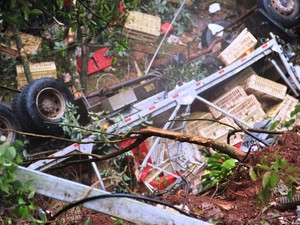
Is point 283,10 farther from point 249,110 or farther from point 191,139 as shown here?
point 191,139

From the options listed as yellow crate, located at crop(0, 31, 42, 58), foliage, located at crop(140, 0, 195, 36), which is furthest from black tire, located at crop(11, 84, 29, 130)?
foliage, located at crop(140, 0, 195, 36)

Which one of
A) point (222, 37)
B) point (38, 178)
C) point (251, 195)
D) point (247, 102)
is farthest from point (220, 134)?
point (38, 178)

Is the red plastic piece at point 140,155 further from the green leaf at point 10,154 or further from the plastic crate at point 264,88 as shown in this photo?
the green leaf at point 10,154

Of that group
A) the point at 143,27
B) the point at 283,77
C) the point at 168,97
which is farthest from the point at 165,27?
the point at 168,97

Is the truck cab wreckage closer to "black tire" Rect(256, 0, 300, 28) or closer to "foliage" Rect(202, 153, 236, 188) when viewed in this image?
"black tire" Rect(256, 0, 300, 28)

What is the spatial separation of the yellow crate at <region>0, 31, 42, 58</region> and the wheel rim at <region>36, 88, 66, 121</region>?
4.13 feet

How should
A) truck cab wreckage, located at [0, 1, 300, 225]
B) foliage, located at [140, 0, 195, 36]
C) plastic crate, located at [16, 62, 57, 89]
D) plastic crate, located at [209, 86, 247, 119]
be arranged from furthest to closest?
foliage, located at [140, 0, 195, 36]
plastic crate, located at [209, 86, 247, 119]
plastic crate, located at [16, 62, 57, 89]
truck cab wreckage, located at [0, 1, 300, 225]

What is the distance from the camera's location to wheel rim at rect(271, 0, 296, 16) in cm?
989

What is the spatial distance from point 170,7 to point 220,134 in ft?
10.5

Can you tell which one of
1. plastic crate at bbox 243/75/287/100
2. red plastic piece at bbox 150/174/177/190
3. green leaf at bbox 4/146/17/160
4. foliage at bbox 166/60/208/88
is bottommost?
red plastic piece at bbox 150/174/177/190

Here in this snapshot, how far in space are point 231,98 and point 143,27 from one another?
2179mm

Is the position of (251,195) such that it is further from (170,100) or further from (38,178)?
(170,100)

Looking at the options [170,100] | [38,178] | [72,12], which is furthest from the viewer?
[170,100]

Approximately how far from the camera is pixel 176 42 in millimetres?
10406
